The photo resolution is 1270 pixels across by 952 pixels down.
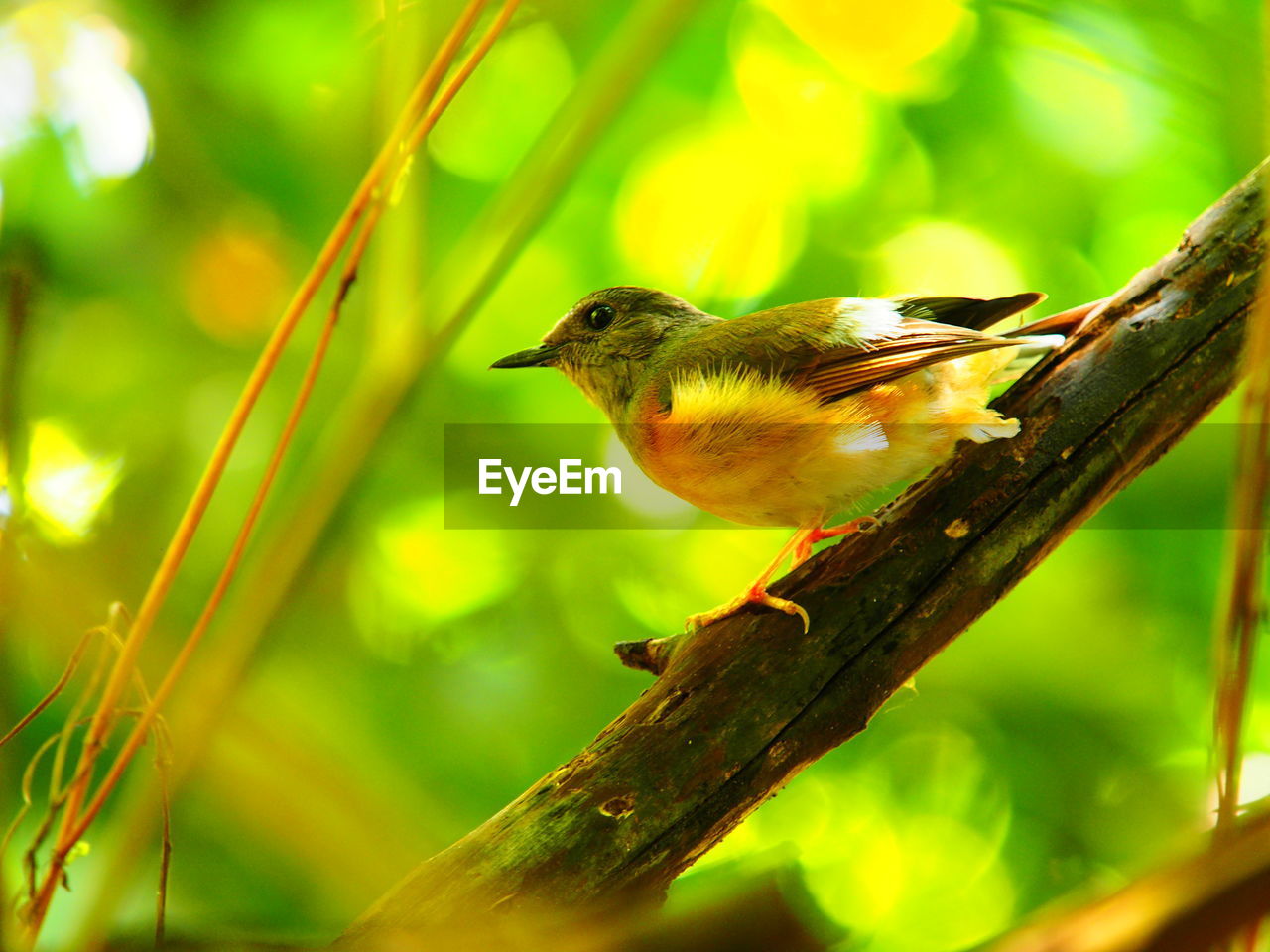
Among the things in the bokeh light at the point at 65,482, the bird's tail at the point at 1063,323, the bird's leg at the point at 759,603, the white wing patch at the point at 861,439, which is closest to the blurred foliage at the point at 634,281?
the bokeh light at the point at 65,482

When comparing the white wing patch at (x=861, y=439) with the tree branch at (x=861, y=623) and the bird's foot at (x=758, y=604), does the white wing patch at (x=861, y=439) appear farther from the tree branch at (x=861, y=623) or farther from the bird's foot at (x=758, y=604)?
the bird's foot at (x=758, y=604)

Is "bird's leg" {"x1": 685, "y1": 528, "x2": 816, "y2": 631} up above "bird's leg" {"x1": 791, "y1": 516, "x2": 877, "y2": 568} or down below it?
below

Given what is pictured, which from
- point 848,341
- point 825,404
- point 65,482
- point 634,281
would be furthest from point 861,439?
point 65,482

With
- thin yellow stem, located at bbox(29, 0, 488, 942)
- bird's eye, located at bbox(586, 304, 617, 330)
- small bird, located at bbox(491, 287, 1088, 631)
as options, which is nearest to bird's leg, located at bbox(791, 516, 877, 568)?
small bird, located at bbox(491, 287, 1088, 631)

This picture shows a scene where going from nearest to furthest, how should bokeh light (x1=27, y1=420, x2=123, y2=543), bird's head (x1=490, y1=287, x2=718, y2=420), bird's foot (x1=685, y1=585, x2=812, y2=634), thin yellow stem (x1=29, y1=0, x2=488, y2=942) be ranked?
thin yellow stem (x1=29, y1=0, x2=488, y2=942) → bird's foot (x1=685, y1=585, x2=812, y2=634) → bokeh light (x1=27, y1=420, x2=123, y2=543) → bird's head (x1=490, y1=287, x2=718, y2=420)

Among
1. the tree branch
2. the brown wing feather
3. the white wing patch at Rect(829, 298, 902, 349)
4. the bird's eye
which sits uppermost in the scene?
the bird's eye

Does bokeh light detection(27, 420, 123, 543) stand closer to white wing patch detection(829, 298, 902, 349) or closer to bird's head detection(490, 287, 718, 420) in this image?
bird's head detection(490, 287, 718, 420)

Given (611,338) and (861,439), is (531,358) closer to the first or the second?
(611,338)
